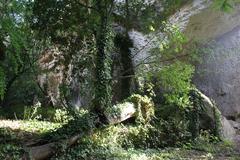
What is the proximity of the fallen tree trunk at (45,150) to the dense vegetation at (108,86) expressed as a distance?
2 centimetres

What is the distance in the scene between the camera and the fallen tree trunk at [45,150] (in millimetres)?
5711

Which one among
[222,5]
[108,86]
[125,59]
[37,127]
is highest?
[125,59]

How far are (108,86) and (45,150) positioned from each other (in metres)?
2.46

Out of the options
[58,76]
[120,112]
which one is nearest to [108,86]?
[120,112]

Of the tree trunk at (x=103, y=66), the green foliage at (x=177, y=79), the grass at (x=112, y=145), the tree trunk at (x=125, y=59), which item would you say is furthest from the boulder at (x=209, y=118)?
the tree trunk at (x=103, y=66)

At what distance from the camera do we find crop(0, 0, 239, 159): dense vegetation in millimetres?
7383

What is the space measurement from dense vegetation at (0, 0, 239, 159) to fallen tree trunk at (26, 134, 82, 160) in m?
0.02

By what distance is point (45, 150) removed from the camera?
603cm

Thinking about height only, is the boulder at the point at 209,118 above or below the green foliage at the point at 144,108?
below

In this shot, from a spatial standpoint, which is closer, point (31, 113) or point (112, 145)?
point (112, 145)

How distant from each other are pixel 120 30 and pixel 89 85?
3.46m

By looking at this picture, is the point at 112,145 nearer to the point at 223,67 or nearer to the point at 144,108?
the point at 144,108

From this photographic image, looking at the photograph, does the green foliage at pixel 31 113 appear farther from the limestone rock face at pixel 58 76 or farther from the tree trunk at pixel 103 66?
the tree trunk at pixel 103 66

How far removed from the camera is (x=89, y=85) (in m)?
8.91
